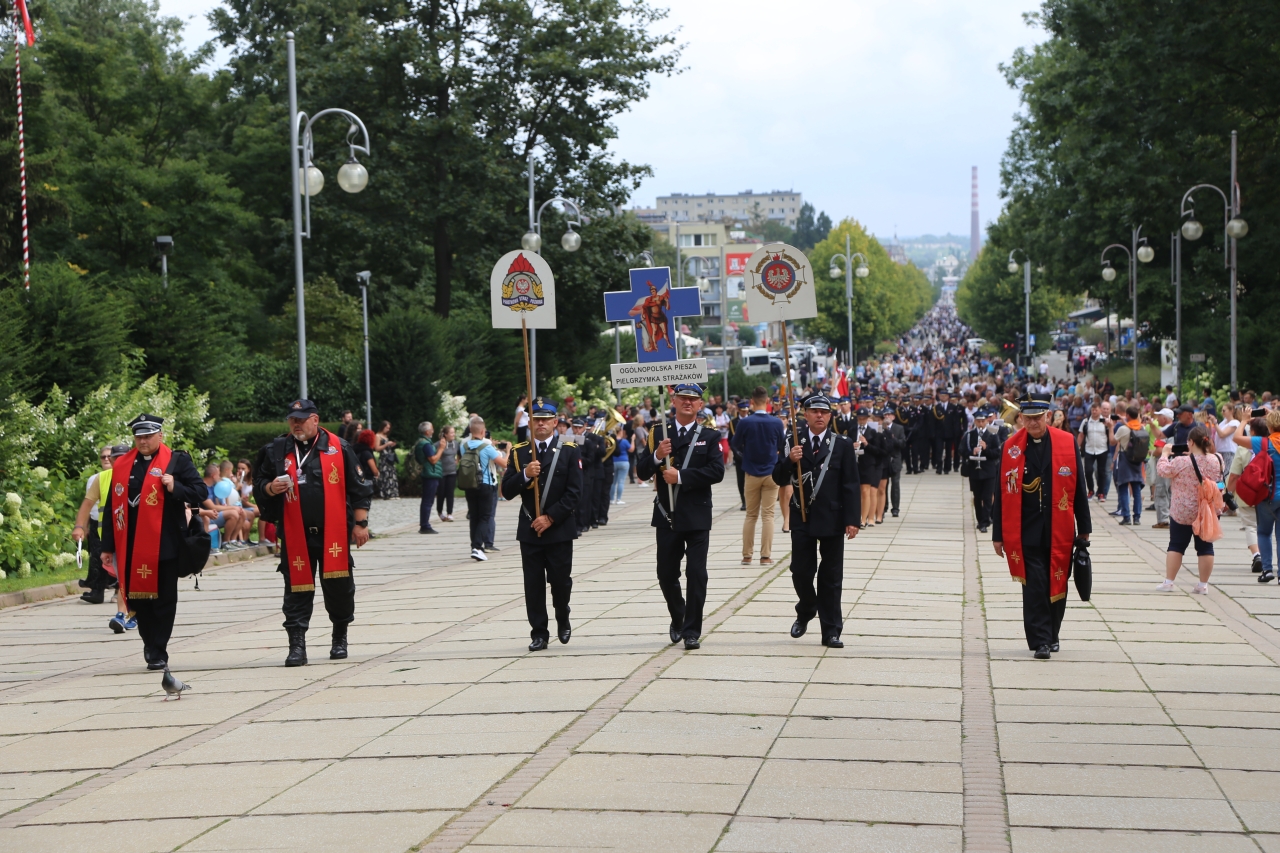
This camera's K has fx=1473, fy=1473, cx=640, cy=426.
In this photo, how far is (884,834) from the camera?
560 centimetres

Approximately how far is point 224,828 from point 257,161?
42070mm

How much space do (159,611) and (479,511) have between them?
9.04 meters

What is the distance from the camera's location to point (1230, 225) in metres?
30.8

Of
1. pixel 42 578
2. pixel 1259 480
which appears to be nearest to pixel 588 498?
pixel 42 578

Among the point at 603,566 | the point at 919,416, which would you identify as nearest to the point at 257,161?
the point at 919,416

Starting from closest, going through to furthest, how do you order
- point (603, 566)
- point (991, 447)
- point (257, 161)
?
point (603, 566) → point (991, 447) → point (257, 161)

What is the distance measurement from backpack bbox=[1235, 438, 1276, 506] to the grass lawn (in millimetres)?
12071

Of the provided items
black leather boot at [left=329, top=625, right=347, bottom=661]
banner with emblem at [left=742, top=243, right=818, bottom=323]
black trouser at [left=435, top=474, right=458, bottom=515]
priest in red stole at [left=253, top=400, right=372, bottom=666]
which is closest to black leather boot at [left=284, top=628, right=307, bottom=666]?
priest in red stole at [left=253, top=400, right=372, bottom=666]

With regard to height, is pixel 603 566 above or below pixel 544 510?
below

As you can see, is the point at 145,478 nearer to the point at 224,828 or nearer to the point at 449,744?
the point at 449,744

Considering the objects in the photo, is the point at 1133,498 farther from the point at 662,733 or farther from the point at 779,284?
the point at 662,733

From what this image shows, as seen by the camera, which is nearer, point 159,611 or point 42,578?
point 159,611

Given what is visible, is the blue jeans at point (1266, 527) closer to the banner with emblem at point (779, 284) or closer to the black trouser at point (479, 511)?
the banner with emblem at point (779, 284)

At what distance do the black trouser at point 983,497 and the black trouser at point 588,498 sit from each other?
212 inches
